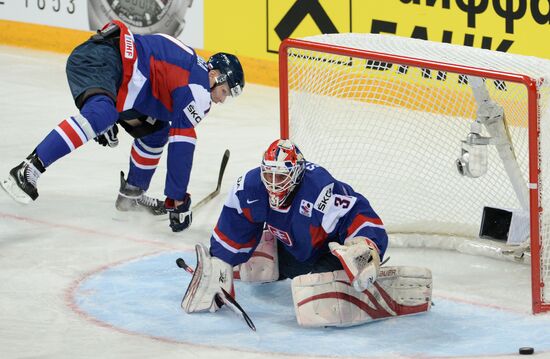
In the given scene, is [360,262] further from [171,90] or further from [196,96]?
[171,90]

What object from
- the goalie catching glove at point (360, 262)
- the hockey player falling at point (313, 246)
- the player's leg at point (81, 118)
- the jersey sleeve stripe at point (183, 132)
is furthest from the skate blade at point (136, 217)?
the goalie catching glove at point (360, 262)

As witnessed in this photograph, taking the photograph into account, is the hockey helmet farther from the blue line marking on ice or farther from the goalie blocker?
the blue line marking on ice

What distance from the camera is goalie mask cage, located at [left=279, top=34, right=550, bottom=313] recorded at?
530 centimetres

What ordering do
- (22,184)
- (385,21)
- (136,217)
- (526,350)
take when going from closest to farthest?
(526,350)
(22,184)
(136,217)
(385,21)

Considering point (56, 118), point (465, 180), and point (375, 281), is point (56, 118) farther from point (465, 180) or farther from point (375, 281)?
point (375, 281)

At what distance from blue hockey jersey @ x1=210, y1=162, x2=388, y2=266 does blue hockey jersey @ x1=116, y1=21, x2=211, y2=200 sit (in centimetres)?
90

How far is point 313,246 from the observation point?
4684mm

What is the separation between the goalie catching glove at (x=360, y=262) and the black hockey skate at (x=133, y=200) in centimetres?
190

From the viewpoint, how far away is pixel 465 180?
5797 mm

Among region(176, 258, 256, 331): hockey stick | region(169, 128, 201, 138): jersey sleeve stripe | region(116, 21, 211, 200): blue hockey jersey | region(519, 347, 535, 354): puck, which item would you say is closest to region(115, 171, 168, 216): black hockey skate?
region(116, 21, 211, 200): blue hockey jersey

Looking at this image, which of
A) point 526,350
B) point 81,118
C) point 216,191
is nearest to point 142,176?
point 216,191

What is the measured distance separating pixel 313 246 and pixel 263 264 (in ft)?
1.11

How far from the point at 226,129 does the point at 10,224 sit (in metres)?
2.15

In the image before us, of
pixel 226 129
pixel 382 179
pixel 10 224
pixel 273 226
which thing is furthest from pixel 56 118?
pixel 273 226
